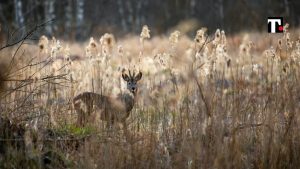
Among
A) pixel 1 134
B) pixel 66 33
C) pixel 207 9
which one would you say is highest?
pixel 207 9

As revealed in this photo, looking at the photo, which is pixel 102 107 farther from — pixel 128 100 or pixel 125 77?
pixel 125 77

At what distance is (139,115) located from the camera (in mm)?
6695

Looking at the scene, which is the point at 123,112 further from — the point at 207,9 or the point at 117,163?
the point at 207,9

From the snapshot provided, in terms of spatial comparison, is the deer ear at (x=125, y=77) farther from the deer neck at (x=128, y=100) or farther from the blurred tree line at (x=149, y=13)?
the blurred tree line at (x=149, y=13)

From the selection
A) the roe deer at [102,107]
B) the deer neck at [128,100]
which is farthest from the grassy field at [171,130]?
the deer neck at [128,100]

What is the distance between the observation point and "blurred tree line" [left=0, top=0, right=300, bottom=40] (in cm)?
2412

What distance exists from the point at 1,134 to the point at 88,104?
1.26m

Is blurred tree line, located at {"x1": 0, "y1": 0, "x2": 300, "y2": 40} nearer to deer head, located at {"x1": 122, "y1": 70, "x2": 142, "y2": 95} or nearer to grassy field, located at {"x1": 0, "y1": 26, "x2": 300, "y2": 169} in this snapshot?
deer head, located at {"x1": 122, "y1": 70, "x2": 142, "y2": 95}

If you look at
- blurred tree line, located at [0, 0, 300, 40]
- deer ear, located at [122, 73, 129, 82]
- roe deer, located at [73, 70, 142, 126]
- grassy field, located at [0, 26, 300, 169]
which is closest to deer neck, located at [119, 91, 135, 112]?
roe deer, located at [73, 70, 142, 126]

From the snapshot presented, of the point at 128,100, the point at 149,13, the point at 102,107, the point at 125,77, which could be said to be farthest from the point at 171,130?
the point at 149,13

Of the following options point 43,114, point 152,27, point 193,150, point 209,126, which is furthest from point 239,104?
point 152,27

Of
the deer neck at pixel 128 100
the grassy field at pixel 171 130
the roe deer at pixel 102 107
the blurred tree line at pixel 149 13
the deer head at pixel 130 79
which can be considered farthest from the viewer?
the blurred tree line at pixel 149 13

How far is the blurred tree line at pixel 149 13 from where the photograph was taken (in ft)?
79.2

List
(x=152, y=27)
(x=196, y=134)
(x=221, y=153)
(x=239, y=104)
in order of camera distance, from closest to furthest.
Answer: (x=221, y=153) < (x=196, y=134) < (x=239, y=104) < (x=152, y=27)
